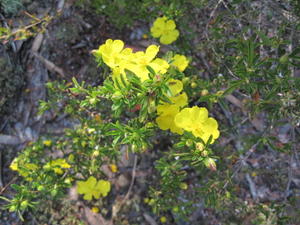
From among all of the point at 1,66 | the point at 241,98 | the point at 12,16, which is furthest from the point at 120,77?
the point at 12,16

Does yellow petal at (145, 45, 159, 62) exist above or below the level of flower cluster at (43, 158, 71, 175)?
above

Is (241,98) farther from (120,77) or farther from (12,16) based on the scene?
(12,16)

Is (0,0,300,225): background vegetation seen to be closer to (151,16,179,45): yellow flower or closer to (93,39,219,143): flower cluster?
(151,16,179,45): yellow flower

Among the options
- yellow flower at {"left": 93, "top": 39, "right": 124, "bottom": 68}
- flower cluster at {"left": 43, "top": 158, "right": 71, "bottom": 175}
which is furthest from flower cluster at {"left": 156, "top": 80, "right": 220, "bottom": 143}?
flower cluster at {"left": 43, "top": 158, "right": 71, "bottom": 175}

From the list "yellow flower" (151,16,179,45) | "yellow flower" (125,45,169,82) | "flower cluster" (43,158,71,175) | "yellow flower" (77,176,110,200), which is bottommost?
"yellow flower" (77,176,110,200)

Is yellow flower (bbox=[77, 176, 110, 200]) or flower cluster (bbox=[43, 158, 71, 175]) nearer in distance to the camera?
flower cluster (bbox=[43, 158, 71, 175])

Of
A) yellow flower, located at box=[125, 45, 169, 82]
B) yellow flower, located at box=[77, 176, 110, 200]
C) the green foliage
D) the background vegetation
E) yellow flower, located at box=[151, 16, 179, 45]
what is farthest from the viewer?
the green foliage

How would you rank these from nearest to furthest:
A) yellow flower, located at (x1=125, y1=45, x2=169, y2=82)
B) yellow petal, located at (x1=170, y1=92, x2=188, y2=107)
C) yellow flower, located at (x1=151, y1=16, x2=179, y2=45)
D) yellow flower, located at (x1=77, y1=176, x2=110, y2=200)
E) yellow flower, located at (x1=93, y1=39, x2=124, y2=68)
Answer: yellow flower, located at (x1=125, y1=45, x2=169, y2=82), yellow flower, located at (x1=93, y1=39, x2=124, y2=68), yellow petal, located at (x1=170, y1=92, x2=188, y2=107), yellow flower, located at (x1=151, y1=16, x2=179, y2=45), yellow flower, located at (x1=77, y1=176, x2=110, y2=200)

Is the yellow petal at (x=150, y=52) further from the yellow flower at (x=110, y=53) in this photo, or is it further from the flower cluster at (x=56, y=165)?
the flower cluster at (x=56, y=165)
